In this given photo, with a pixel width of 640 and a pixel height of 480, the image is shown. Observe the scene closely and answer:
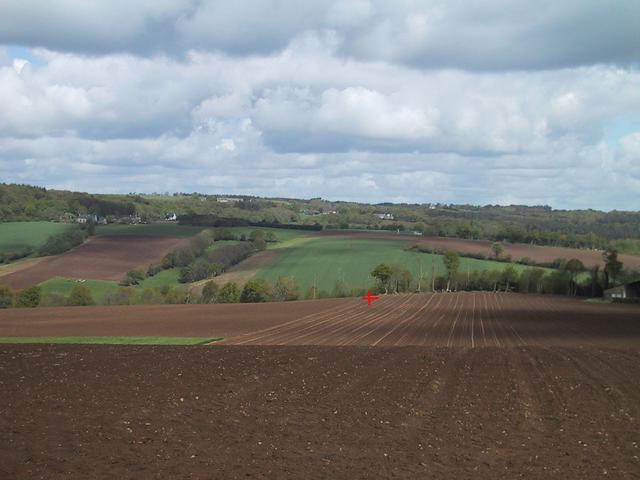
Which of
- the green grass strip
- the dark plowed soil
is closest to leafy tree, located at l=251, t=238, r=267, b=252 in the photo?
the green grass strip

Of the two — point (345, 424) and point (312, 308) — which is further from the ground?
point (345, 424)

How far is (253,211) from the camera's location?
175 metres

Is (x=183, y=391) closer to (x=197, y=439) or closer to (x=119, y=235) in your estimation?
(x=197, y=439)

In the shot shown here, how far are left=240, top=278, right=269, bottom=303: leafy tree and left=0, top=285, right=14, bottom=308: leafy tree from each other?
3103cm

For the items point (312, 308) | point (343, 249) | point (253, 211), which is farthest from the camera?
point (253, 211)

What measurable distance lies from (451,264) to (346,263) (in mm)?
17214

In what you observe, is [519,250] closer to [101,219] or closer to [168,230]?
[168,230]

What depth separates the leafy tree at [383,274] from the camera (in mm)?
106062

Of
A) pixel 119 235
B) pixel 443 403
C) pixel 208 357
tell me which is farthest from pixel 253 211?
pixel 443 403

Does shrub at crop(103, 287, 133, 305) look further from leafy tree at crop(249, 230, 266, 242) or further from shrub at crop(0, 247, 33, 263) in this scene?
leafy tree at crop(249, 230, 266, 242)

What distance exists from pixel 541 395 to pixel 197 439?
10.7m

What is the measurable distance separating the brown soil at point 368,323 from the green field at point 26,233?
4746 cm

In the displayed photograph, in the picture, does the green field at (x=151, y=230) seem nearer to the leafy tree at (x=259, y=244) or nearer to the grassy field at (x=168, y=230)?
the grassy field at (x=168, y=230)

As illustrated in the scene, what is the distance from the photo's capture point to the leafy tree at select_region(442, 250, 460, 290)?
112 metres
